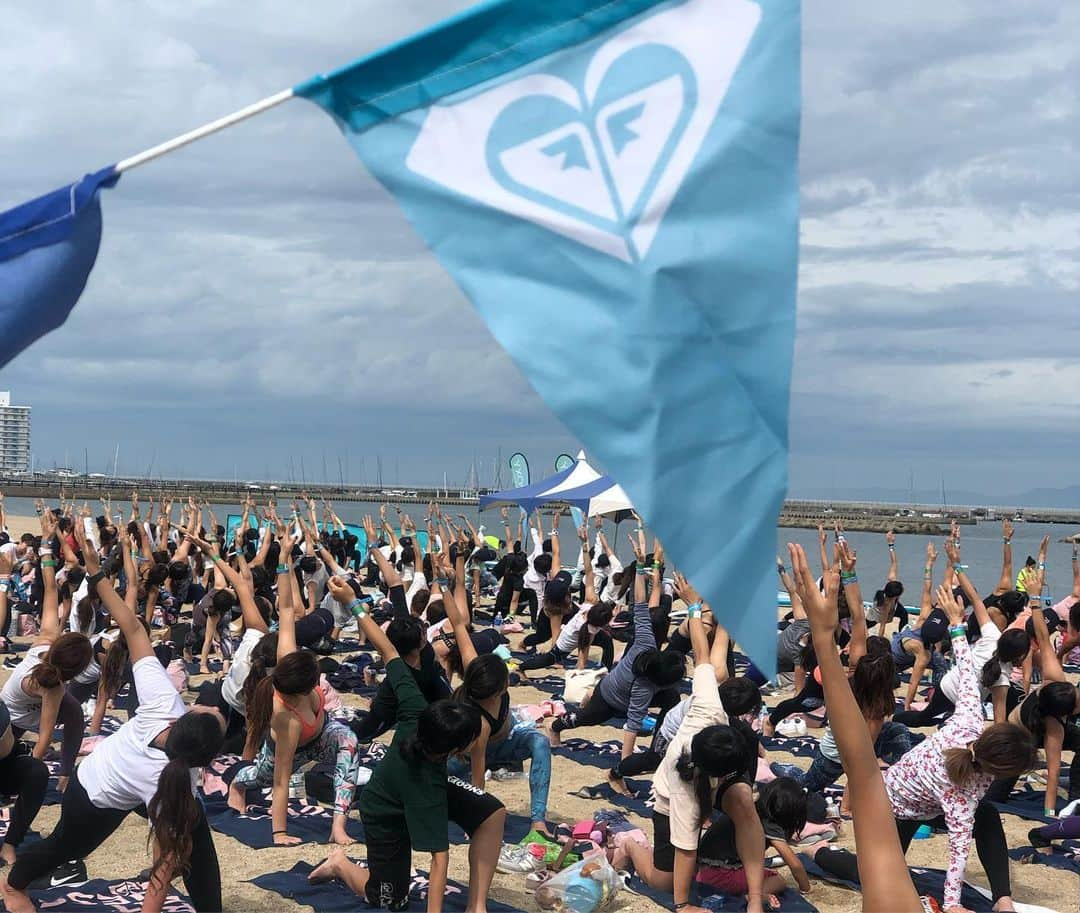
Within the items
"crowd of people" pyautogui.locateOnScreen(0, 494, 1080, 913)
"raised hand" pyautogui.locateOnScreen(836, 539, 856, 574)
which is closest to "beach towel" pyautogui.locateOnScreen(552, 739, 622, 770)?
"crowd of people" pyautogui.locateOnScreen(0, 494, 1080, 913)

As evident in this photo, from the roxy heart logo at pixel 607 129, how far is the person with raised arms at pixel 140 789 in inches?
113

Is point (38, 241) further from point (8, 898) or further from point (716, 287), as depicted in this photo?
point (8, 898)

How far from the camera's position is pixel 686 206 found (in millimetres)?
3227

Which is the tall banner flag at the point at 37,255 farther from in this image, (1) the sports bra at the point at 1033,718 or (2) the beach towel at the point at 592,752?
(1) the sports bra at the point at 1033,718

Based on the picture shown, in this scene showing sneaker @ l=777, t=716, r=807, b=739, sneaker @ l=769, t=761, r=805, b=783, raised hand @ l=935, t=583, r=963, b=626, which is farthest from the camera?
sneaker @ l=777, t=716, r=807, b=739

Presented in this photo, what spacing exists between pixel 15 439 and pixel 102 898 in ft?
648

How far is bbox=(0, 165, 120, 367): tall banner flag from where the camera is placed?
370cm

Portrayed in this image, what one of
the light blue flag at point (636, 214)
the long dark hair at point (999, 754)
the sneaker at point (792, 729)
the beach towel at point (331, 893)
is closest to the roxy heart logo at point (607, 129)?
the light blue flag at point (636, 214)

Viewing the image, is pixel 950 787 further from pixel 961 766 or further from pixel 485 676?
pixel 485 676

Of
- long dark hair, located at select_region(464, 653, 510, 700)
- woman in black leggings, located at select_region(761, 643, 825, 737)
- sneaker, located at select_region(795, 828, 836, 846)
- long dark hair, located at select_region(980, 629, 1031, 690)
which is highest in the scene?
long dark hair, located at select_region(464, 653, 510, 700)

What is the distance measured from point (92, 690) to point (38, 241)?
22.5ft

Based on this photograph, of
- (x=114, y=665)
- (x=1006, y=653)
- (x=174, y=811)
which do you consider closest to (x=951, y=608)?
(x=1006, y=653)

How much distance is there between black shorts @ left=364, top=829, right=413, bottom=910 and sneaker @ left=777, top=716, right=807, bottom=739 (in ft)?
19.4

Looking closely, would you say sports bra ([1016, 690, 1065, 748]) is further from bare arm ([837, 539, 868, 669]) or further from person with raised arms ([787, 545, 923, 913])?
person with raised arms ([787, 545, 923, 913])
